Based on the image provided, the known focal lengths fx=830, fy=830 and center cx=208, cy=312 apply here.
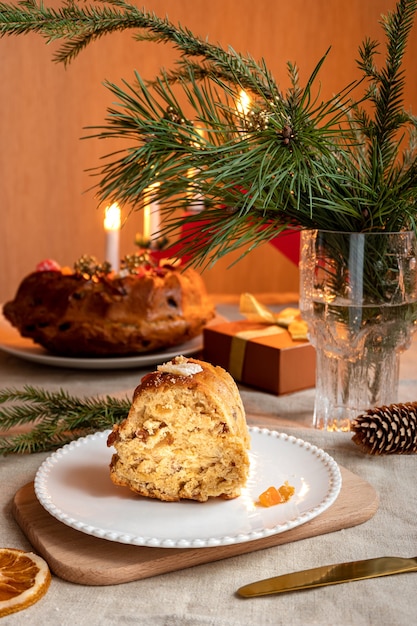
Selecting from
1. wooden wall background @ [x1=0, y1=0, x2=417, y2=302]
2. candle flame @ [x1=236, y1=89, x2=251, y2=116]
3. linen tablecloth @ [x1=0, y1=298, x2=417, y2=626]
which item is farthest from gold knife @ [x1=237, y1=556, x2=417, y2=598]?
wooden wall background @ [x1=0, y1=0, x2=417, y2=302]

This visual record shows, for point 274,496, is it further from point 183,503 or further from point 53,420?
point 53,420

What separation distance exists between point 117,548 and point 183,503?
4.5 inches

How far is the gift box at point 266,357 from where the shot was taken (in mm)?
1543

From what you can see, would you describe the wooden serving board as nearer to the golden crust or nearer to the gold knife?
the gold knife

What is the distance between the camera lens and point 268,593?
2.76 feet

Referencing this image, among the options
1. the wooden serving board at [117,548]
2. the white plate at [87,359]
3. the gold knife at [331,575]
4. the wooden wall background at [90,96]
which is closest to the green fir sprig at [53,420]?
the wooden serving board at [117,548]

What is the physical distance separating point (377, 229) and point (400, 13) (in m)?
0.31

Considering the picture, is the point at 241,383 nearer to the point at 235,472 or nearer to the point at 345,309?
the point at 345,309

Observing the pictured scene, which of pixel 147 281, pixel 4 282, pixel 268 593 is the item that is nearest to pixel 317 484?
pixel 268 593

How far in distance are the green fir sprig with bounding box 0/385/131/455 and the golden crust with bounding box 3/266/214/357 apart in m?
0.32

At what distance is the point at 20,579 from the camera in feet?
2.81

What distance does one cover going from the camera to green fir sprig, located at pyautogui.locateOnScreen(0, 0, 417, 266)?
110 cm

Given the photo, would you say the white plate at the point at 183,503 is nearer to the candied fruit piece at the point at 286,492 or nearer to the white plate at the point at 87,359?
the candied fruit piece at the point at 286,492

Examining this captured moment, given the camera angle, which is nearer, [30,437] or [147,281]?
[30,437]
